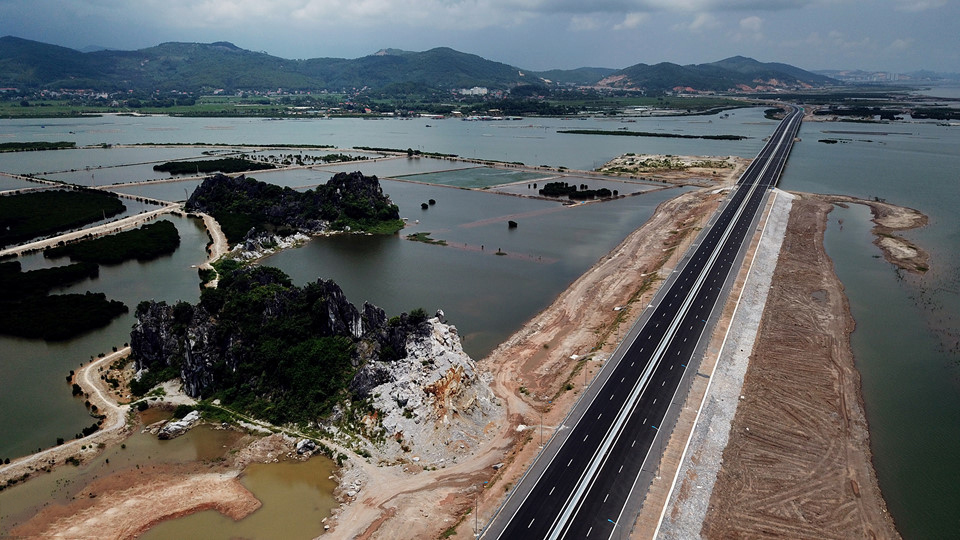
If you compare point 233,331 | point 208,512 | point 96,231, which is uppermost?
point 96,231

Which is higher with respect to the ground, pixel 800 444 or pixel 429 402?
pixel 429 402

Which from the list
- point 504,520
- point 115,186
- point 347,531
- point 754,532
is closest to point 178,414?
point 347,531

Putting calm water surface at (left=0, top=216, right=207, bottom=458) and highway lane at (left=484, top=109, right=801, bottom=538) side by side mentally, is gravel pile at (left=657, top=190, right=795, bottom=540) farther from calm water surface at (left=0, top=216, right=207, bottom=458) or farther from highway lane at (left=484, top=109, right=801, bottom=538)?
calm water surface at (left=0, top=216, right=207, bottom=458)

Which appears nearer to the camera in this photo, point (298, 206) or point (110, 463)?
point (110, 463)

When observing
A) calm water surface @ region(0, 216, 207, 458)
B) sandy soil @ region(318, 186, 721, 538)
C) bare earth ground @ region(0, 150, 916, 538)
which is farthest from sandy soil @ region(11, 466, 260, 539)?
calm water surface @ region(0, 216, 207, 458)

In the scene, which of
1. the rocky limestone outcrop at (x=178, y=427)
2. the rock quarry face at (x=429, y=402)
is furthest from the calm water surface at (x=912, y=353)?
the rocky limestone outcrop at (x=178, y=427)

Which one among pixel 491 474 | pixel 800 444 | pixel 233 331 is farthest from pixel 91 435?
pixel 800 444

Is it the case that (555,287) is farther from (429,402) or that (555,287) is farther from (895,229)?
(895,229)

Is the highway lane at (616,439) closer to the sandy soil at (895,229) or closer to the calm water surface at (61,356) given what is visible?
the calm water surface at (61,356)
